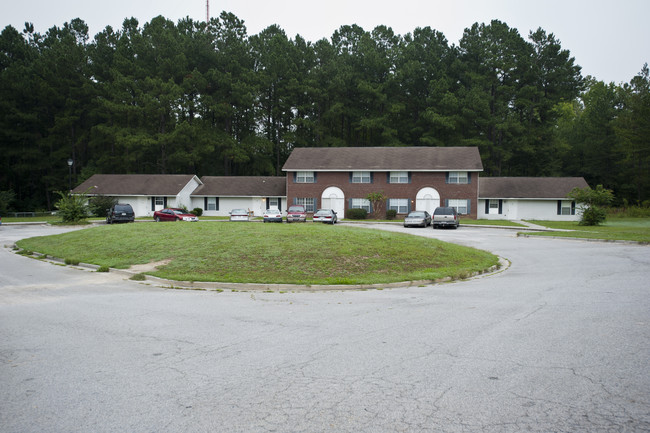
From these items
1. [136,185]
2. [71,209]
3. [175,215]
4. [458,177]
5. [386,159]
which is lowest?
[175,215]

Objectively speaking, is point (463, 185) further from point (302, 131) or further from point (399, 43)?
point (399, 43)

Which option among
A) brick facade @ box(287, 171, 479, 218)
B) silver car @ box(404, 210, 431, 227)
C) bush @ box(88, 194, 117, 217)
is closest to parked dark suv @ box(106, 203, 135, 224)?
bush @ box(88, 194, 117, 217)

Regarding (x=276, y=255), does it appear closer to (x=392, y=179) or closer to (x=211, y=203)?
(x=392, y=179)

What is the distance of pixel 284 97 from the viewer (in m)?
66.2

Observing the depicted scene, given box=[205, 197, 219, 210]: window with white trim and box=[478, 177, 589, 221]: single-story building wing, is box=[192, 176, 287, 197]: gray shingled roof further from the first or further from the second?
box=[478, 177, 589, 221]: single-story building wing

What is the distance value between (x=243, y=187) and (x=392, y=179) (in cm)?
1812

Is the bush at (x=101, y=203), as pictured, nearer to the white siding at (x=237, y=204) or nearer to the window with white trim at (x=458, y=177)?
the white siding at (x=237, y=204)

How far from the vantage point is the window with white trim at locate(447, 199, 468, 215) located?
47375 mm

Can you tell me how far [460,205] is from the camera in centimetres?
4753

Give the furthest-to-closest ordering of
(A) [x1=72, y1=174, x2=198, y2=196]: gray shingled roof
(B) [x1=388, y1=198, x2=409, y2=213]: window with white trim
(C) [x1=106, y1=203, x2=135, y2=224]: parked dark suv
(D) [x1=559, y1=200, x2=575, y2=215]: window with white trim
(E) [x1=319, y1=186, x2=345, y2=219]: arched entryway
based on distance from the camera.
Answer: (A) [x1=72, y1=174, x2=198, y2=196]: gray shingled roof, (E) [x1=319, y1=186, x2=345, y2=219]: arched entryway, (B) [x1=388, y1=198, x2=409, y2=213]: window with white trim, (D) [x1=559, y1=200, x2=575, y2=215]: window with white trim, (C) [x1=106, y1=203, x2=135, y2=224]: parked dark suv

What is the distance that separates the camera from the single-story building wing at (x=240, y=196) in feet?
173

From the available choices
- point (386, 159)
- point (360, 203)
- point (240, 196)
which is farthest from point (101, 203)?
point (386, 159)

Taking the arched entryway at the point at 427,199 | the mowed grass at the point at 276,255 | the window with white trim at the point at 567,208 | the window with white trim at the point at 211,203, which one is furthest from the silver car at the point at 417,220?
the window with white trim at the point at 211,203

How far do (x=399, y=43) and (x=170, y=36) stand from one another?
3620 cm
